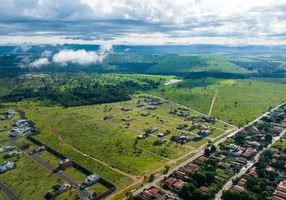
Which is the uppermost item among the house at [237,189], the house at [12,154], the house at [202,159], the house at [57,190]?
the house at [237,189]

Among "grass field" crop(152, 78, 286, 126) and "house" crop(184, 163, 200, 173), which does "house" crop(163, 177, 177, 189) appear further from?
"grass field" crop(152, 78, 286, 126)

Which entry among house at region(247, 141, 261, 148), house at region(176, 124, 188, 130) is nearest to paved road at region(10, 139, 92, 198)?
house at region(176, 124, 188, 130)

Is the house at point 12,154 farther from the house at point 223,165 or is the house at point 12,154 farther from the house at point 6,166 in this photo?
the house at point 223,165

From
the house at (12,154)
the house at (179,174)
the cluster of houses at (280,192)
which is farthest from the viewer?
the house at (12,154)

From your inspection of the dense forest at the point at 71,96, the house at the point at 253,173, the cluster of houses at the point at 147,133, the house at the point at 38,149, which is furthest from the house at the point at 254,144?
the dense forest at the point at 71,96

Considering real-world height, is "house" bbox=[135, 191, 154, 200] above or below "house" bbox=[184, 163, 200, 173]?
below

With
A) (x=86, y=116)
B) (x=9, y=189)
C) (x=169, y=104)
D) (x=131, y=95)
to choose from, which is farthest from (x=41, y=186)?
(x=131, y=95)

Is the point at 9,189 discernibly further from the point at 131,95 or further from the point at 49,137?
the point at 131,95
